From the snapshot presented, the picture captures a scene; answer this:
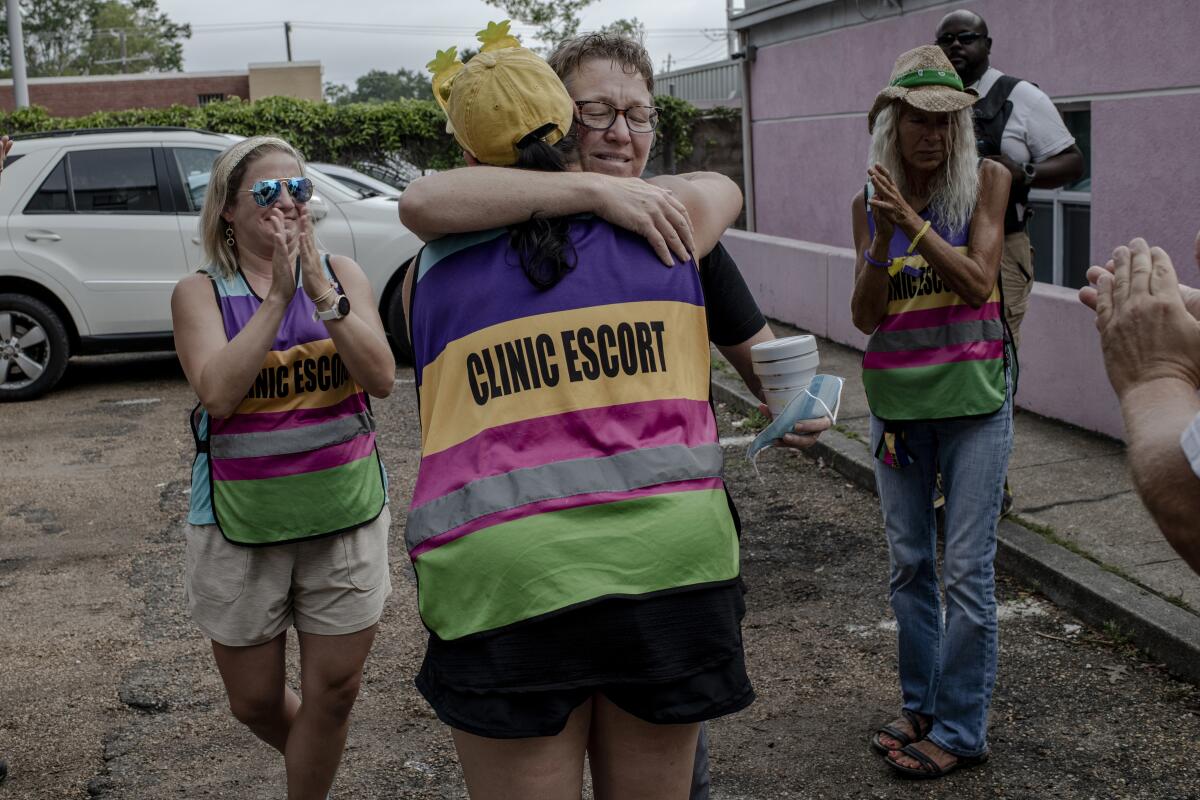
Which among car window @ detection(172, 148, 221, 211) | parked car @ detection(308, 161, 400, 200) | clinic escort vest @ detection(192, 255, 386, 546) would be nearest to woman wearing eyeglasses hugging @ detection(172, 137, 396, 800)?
clinic escort vest @ detection(192, 255, 386, 546)

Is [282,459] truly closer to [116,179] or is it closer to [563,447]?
[563,447]

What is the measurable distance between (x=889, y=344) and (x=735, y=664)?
6.79ft

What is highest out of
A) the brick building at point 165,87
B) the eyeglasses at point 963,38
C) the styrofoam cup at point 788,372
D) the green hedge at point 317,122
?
the brick building at point 165,87

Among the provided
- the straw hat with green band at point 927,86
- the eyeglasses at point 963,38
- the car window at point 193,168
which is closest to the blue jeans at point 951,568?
the straw hat with green band at point 927,86

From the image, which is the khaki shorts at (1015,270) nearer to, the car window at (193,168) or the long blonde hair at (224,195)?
the long blonde hair at (224,195)

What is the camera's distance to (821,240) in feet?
44.7

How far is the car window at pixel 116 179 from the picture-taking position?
10.6 metres

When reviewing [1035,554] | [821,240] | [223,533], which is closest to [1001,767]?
[1035,554]

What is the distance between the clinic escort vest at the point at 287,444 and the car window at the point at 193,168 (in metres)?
7.72

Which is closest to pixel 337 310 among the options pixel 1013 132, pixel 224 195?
pixel 224 195

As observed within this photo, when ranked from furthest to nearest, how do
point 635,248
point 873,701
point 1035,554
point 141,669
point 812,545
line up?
point 812,545 → point 1035,554 → point 141,669 → point 873,701 → point 635,248

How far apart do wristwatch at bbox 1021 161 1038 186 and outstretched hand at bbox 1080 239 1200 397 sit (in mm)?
3525

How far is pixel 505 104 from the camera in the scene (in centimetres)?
210

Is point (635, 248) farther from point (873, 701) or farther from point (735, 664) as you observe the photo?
point (873, 701)
